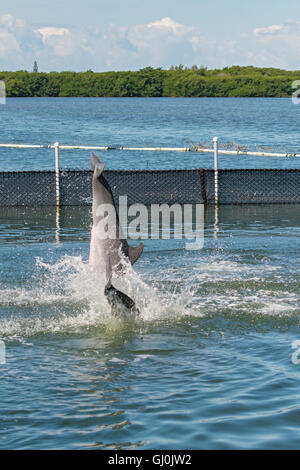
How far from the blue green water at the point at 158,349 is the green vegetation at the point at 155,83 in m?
157

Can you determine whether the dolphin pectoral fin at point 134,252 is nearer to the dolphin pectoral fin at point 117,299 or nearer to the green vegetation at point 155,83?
the dolphin pectoral fin at point 117,299

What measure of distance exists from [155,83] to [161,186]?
547ft

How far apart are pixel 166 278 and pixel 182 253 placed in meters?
2.26

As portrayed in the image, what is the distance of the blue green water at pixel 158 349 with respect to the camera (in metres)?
6.89

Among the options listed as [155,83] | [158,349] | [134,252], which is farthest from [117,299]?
[155,83]

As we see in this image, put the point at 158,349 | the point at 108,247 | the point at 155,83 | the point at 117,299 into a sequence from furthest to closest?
the point at 155,83 < the point at 108,247 < the point at 117,299 < the point at 158,349

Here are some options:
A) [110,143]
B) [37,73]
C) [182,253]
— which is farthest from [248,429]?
[37,73]

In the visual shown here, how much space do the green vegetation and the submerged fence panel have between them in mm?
148471

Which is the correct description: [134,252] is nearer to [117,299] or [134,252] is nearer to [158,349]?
[117,299]

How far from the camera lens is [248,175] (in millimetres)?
21625

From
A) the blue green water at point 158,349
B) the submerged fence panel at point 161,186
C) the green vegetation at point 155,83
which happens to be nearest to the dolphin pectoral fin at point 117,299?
the blue green water at point 158,349

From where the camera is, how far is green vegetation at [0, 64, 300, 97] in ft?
568

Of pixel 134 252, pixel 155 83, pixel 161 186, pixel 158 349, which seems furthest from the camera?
pixel 155 83

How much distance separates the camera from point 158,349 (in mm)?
9031
